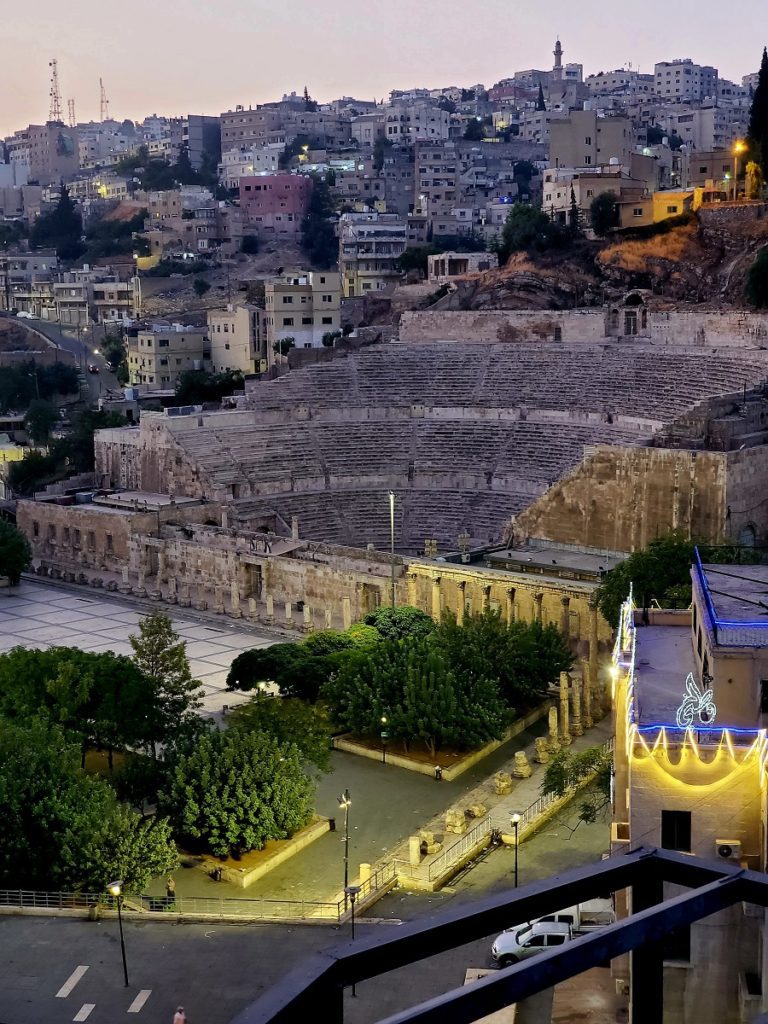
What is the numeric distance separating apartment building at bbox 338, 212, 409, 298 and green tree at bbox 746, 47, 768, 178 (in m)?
33.6

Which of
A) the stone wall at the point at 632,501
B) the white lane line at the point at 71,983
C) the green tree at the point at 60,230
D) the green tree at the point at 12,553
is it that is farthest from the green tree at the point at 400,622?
the green tree at the point at 60,230

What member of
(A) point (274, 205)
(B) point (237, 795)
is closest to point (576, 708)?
(B) point (237, 795)

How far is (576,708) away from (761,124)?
45.2m

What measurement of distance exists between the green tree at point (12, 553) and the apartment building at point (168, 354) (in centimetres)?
3217

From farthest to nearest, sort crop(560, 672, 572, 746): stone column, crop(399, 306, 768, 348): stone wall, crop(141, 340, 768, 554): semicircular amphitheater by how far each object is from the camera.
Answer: crop(399, 306, 768, 348): stone wall < crop(141, 340, 768, 554): semicircular amphitheater < crop(560, 672, 572, 746): stone column

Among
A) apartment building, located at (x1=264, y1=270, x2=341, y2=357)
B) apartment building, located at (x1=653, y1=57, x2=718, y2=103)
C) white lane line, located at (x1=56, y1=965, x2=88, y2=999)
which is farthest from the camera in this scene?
apartment building, located at (x1=653, y1=57, x2=718, y2=103)

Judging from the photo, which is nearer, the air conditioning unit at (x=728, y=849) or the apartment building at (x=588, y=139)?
the air conditioning unit at (x=728, y=849)

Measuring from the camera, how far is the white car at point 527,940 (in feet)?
68.9

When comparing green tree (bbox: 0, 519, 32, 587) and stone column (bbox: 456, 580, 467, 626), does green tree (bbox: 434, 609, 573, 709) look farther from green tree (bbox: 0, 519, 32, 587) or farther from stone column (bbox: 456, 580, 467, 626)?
green tree (bbox: 0, 519, 32, 587)

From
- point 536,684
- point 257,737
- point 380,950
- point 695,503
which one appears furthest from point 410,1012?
point 695,503

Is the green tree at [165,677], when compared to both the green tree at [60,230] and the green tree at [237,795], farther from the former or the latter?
the green tree at [60,230]

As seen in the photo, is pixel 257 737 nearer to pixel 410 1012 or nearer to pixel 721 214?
pixel 410 1012

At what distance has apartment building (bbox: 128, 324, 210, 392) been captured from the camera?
86438mm

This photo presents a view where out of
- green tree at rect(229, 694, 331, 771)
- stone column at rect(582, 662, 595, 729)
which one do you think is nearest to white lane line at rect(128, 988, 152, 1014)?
green tree at rect(229, 694, 331, 771)
